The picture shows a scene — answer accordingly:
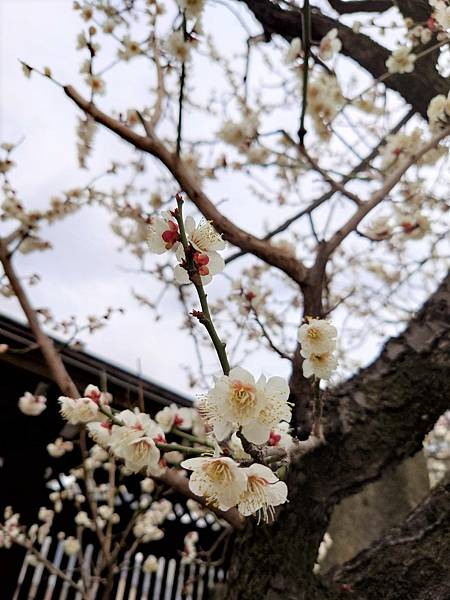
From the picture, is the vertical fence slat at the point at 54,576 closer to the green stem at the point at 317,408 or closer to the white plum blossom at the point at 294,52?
the green stem at the point at 317,408

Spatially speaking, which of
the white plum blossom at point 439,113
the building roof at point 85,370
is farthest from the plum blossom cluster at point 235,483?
the building roof at point 85,370

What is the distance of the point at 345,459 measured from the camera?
1.50 m

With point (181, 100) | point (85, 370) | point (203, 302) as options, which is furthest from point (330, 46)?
point (85, 370)

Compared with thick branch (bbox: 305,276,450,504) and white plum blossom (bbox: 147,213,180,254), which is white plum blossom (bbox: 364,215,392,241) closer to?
thick branch (bbox: 305,276,450,504)

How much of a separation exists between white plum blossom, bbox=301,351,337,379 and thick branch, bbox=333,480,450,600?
65 cm

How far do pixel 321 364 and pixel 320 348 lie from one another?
0.03 metres

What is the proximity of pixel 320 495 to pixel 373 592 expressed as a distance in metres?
0.30

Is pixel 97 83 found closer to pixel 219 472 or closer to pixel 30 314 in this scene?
pixel 30 314

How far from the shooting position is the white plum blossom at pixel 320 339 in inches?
37.2

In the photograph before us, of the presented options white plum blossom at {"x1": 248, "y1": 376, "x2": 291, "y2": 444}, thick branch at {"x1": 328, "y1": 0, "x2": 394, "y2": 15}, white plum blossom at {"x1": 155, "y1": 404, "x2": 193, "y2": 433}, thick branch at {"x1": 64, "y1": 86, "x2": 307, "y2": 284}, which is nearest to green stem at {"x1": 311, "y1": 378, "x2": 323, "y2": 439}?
white plum blossom at {"x1": 248, "y1": 376, "x2": 291, "y2": 444}

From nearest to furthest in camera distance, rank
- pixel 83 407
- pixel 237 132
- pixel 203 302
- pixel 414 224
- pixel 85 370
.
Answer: pixel 203 302 → pixel 83 407 → pixel 414 224 → pixel 237 132 → pixel 85 370

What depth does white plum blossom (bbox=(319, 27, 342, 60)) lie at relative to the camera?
1.99 metres

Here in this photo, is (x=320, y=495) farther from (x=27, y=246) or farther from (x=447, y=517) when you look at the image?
(x=27, y=246)

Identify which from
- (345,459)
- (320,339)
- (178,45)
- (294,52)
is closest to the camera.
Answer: (320,339)
